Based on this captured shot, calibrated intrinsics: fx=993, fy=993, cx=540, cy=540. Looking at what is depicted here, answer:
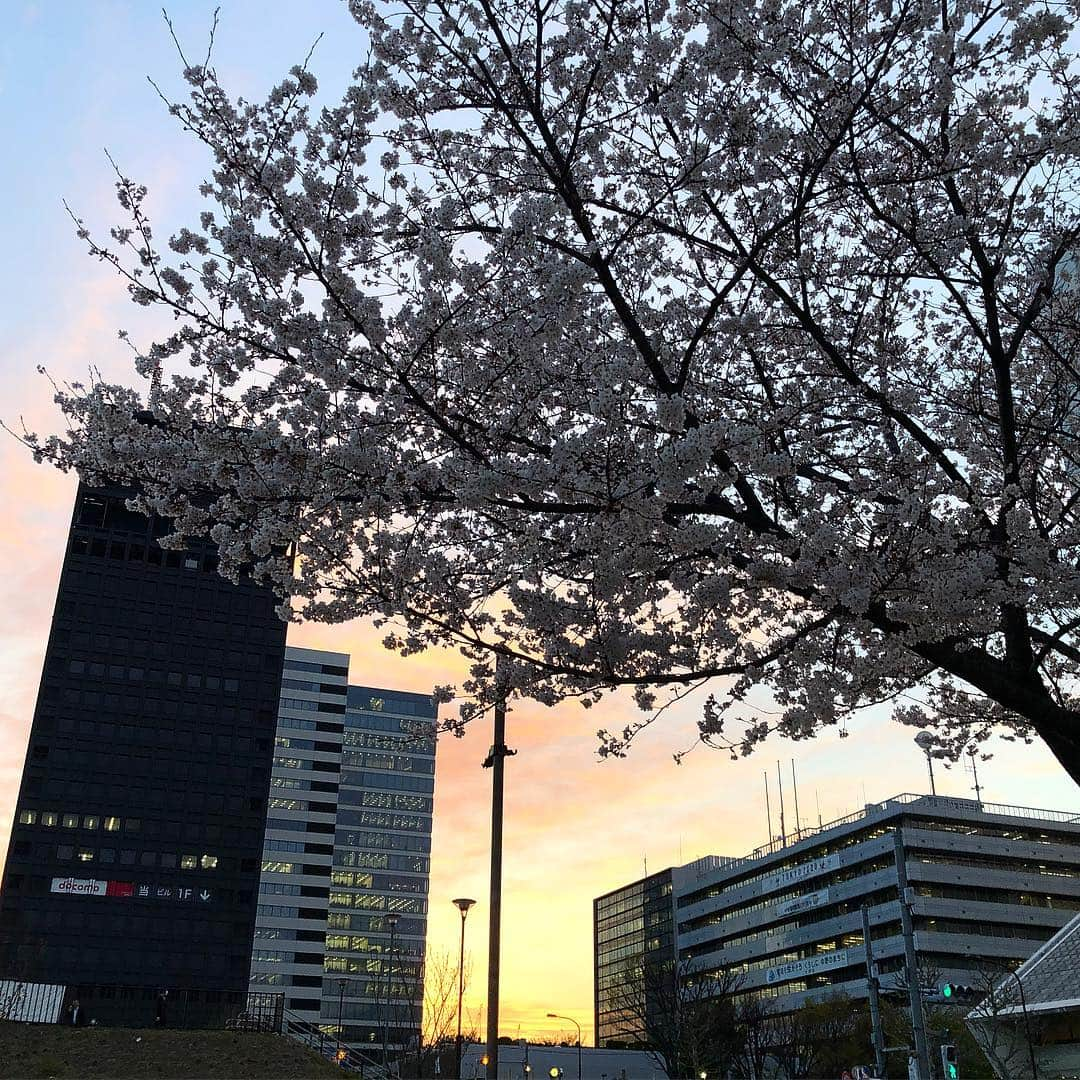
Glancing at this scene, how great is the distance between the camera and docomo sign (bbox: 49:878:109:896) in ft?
262

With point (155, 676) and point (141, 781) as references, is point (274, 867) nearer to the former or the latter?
point (141, 781)

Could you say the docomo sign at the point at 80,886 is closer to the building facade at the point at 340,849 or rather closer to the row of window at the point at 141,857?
the row of window at the point at 141,857

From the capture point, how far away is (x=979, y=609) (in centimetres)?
712

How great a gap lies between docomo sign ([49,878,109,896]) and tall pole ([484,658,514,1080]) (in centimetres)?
7880

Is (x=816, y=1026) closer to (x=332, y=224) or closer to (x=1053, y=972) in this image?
(x=1053, y=972)

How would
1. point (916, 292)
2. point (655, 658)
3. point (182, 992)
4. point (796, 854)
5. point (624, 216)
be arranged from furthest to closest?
point (796, 854) → point (182, 992) → point (916, 292) → point (655, 658) → point (624, 216)

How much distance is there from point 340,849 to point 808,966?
5922 centimetres

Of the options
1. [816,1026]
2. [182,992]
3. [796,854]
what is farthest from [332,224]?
[796,854]

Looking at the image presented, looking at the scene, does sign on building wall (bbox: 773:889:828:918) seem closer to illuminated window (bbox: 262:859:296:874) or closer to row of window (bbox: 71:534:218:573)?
illuminated window (bbox: 262:859:296:874)

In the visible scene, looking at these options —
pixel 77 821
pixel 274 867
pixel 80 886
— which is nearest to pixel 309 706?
pixel 274 867

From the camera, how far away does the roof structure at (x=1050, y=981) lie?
113 ft

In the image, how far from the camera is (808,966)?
3511 inches

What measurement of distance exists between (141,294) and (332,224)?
1.45m

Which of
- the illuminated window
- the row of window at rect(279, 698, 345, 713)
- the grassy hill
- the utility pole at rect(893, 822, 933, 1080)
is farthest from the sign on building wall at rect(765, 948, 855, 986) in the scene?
the utility pole at rect(893, 822, 933, 1080)
